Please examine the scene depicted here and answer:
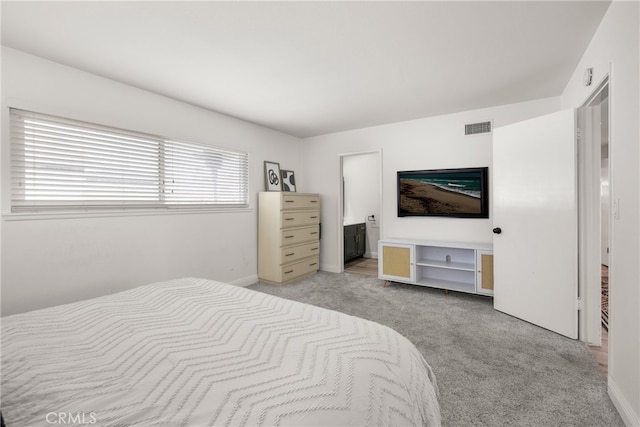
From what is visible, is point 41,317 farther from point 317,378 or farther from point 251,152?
point 251,152

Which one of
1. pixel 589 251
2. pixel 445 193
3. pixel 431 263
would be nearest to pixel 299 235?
pixel 431 263

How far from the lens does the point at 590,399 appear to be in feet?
5.57

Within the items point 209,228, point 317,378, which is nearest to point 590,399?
point 317,378

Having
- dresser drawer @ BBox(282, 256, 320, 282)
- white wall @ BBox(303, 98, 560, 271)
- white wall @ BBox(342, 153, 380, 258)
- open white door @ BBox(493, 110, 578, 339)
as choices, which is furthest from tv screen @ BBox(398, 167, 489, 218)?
white wall @ BBox(342, 153, 380, 258)

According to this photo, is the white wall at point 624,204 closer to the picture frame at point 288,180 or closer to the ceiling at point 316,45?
the ceiling at point 316,45

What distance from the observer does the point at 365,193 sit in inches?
259

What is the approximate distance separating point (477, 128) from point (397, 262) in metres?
2.06

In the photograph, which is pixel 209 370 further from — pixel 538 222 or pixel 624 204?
pixel 538 222

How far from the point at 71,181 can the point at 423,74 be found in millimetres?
3350

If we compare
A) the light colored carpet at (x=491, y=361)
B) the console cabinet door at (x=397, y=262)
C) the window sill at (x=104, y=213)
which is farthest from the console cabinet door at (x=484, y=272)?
the window sill at (x=104, y=213)

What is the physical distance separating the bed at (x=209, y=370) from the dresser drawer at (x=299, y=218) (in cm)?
268

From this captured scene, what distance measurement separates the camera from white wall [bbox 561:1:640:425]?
1467 mm

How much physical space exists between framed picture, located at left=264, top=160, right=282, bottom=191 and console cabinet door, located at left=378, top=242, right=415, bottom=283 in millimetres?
1892

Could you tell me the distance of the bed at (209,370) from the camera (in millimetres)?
793
